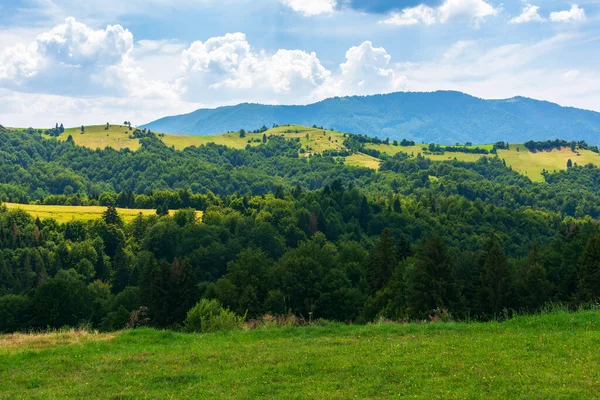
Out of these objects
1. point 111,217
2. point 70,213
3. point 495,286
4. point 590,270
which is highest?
point 590,270

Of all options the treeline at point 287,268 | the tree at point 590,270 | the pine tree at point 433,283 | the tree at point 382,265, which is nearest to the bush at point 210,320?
the treeline at point 287,268

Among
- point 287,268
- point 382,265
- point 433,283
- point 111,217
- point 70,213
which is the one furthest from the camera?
point 70,213

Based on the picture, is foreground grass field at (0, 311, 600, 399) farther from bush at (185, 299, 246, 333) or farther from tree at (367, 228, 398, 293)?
tree at (367, 228, 398, 293)

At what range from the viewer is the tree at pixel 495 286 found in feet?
191

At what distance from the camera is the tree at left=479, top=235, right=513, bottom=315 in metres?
58.2

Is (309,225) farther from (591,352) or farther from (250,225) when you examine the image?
(591,352)

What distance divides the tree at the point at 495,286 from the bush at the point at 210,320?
38.6 m

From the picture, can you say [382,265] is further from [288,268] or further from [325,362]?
[325,362]

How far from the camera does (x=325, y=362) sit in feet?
57.8

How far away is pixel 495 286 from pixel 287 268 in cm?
2536

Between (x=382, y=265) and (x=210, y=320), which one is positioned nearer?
(x=210, y=320)

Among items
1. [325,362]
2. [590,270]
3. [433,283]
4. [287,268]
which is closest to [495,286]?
[590,270]

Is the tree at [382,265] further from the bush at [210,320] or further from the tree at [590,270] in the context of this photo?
the bush at [210,320]

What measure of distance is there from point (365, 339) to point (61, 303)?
59.3m
